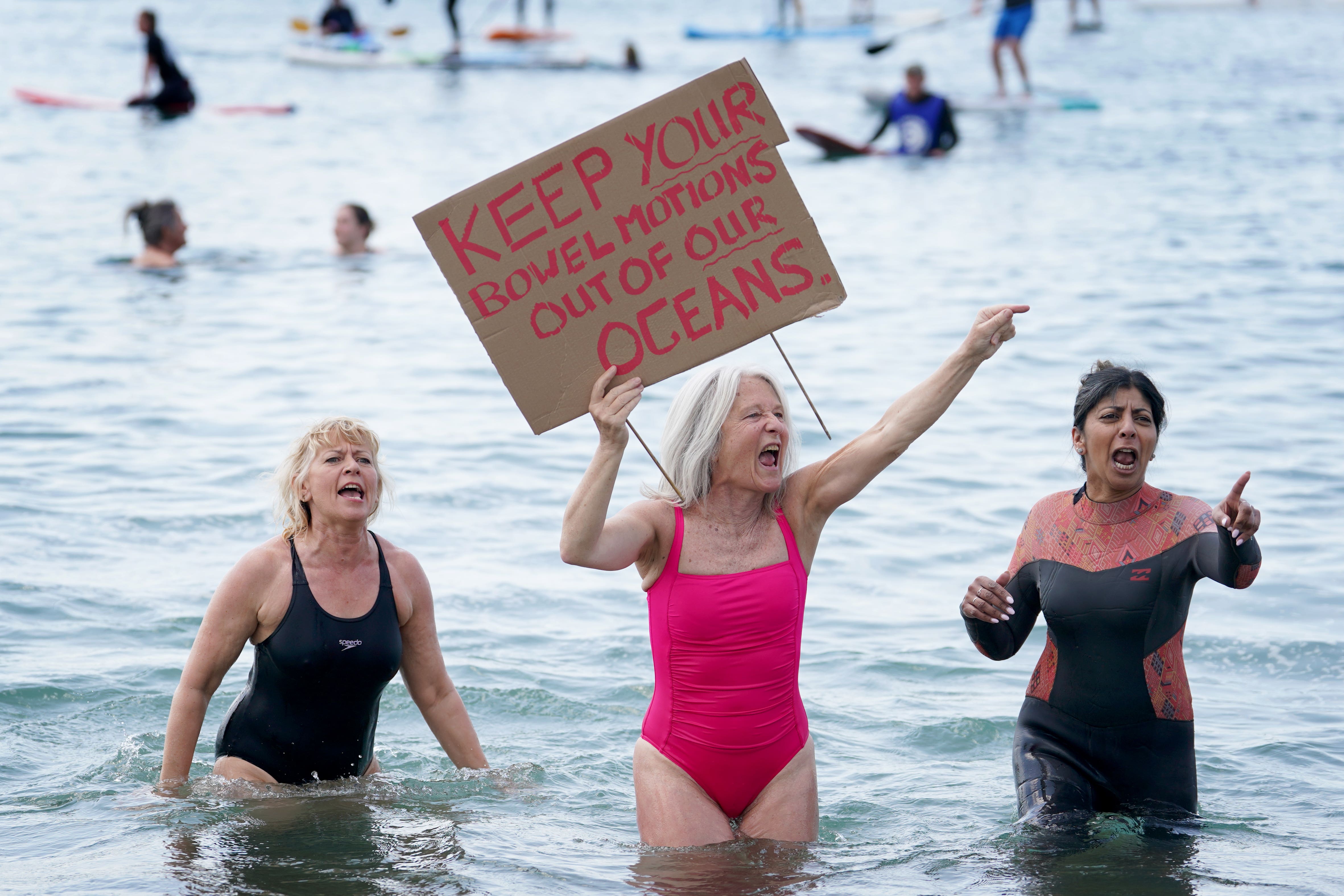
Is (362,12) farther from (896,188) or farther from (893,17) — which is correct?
(896,188)

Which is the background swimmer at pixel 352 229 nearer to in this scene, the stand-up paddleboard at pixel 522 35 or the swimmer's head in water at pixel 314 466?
the swimmer's head in water at pixel 314 466

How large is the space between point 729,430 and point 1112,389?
4.31 feet

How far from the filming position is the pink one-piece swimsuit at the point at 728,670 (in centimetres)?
487

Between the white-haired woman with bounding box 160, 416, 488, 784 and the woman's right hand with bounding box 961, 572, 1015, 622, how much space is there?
191 cm

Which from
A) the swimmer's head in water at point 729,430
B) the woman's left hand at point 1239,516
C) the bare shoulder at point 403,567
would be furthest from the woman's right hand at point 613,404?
the woman's left hand at point 1239,516

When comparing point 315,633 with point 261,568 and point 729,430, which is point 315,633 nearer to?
point 261,568

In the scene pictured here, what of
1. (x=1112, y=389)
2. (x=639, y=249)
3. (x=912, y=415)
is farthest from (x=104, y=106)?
(x=1112, y=389)

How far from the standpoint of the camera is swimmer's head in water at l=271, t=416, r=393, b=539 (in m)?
5.18

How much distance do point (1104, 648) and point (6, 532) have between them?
6922mm

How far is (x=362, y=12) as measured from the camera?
274 ft

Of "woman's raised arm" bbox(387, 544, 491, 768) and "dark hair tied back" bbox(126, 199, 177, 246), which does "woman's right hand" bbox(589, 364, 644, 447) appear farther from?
"dark hair tied back" bbox(126, 199, 177, 246)

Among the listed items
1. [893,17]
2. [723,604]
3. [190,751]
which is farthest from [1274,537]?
[893,17]

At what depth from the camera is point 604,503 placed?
180 inches

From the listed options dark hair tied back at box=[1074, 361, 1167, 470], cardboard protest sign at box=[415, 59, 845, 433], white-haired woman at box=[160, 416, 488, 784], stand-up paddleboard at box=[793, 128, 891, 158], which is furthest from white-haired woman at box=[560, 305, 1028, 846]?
stand-up paddleboard at box=[793, 128, 891, 158]
